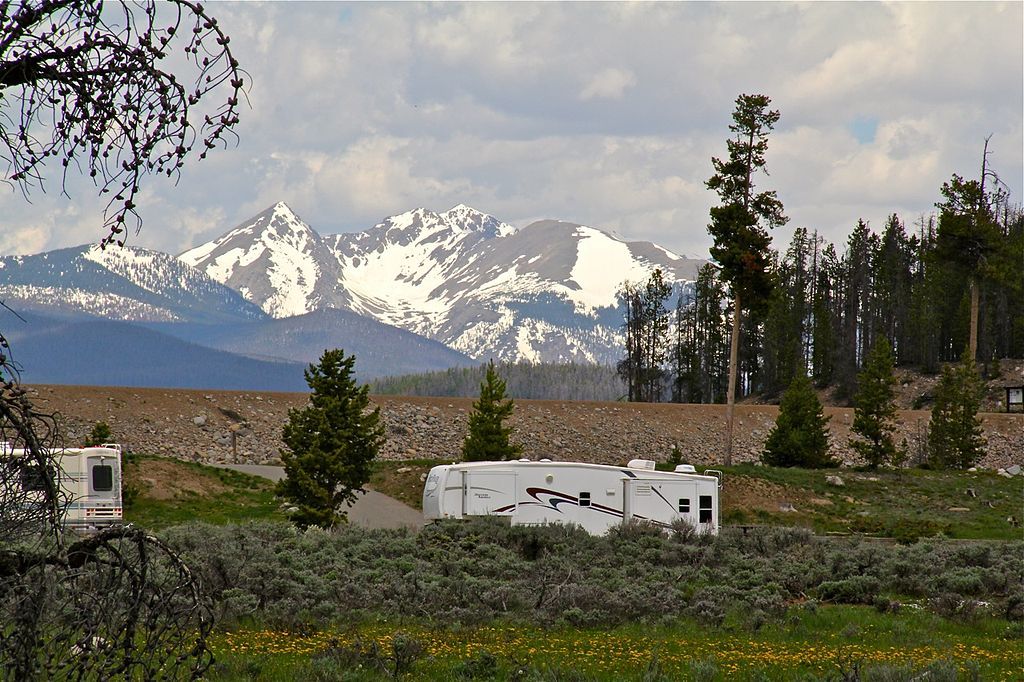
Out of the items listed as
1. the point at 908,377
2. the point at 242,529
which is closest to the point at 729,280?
the point at 242,529

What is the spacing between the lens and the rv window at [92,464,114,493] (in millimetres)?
33406

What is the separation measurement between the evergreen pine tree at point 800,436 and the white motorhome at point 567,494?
2007 centimetres

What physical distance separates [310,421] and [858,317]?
287ft

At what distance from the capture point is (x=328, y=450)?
33562 millimetres

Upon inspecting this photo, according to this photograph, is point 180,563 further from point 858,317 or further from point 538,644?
point 858,317

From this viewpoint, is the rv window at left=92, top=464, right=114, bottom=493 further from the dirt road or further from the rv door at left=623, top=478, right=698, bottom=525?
the rv door at left=623, top=478, right=698, bottom=525

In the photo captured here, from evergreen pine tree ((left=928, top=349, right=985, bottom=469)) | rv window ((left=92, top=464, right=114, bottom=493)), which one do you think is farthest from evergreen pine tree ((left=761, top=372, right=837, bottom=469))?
rv window ((left=92, top=464, right=114, bottom=493))

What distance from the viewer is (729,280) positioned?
5159 cm

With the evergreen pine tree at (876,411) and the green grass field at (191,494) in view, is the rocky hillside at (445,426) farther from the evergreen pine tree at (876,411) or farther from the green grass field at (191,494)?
the green grass field at (191,494)

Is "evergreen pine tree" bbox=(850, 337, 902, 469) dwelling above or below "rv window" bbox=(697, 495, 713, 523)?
above

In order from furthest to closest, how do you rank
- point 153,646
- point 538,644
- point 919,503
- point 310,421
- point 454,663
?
point 919,503, point 310,421, point 538,644, point 454,663, point 153,646

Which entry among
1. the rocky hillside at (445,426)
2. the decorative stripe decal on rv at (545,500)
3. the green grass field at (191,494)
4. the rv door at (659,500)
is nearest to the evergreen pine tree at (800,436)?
the rocky hillside at (445,426)

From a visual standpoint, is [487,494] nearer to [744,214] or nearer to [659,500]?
[659,500]

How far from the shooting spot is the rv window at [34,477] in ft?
17.8
